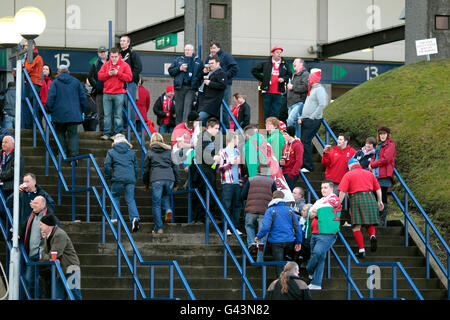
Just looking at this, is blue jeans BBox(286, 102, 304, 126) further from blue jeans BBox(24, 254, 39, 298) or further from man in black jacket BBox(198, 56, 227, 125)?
blue jeans BBox(24, 254, 39, 298)

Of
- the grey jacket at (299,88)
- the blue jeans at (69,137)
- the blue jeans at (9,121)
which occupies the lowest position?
the blue jeans at (69,137)

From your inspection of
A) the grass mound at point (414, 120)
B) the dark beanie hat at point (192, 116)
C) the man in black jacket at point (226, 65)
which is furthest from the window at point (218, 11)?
the dark beanie hat at point (192, 116)

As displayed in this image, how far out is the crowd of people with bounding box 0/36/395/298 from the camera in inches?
637

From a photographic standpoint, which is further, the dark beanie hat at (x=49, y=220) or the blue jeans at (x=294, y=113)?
the blue jeans at (x=294, y=113)

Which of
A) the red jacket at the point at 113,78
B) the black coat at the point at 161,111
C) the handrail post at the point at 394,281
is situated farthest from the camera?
the black coat at the point at 161,111

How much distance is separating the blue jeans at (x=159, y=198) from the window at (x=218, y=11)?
661 centimetres

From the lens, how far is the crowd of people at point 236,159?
53.1 feet

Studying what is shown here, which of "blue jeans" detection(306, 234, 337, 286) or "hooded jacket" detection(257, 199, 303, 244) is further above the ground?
"hooded jacket" detection(257, 199, 303, 244)

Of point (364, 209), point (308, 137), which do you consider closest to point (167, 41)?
point (308, 137)

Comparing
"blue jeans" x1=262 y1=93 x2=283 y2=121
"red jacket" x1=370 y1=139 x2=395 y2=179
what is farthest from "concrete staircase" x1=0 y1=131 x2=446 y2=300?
"blue jeans" x1=262 y1=93 x2=283 y2=121

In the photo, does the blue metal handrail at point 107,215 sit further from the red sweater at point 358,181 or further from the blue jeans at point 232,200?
the red sweater at point 358,181

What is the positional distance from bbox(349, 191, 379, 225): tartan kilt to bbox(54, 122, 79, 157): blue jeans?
5.05 metres

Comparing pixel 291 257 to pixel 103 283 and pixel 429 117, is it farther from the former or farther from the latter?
pixel 429 117

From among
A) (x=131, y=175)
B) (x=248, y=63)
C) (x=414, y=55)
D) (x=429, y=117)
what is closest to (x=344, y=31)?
(x=248, y=63)
